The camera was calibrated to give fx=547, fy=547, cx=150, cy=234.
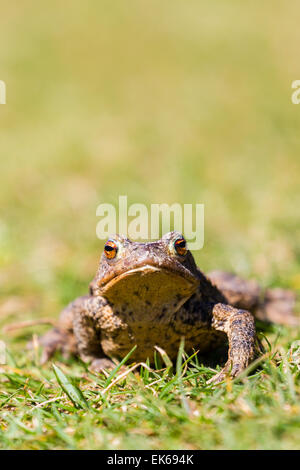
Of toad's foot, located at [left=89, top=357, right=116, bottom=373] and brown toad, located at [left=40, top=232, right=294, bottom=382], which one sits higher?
brown toad, located at [left=40, top=232, right=294, bottom=382]

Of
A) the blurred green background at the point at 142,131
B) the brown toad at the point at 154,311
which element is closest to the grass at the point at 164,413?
the brown toad at the point at 154,311

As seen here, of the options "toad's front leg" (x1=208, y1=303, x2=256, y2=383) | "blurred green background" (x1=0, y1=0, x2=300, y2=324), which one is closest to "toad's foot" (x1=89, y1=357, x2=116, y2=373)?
"toad's front leg" (x1=208, y1=303, x2=256, y2=383)

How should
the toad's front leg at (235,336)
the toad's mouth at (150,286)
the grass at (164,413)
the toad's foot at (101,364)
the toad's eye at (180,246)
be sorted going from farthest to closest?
the toad's foot at (101,364) < the toad's eye at (180,246) < the toad's mouth at (150,286) < the toad's front leg at (235,336) < the grass at (164,413)

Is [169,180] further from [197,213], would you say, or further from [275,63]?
[275,63]

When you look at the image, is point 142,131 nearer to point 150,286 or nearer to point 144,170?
point 144,170

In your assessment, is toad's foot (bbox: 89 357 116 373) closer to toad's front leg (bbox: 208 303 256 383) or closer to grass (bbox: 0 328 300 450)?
grass (bbox: 0 328 300 450)

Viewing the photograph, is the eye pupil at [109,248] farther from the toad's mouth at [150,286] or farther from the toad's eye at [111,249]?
the toad's mouth at [150,286]
